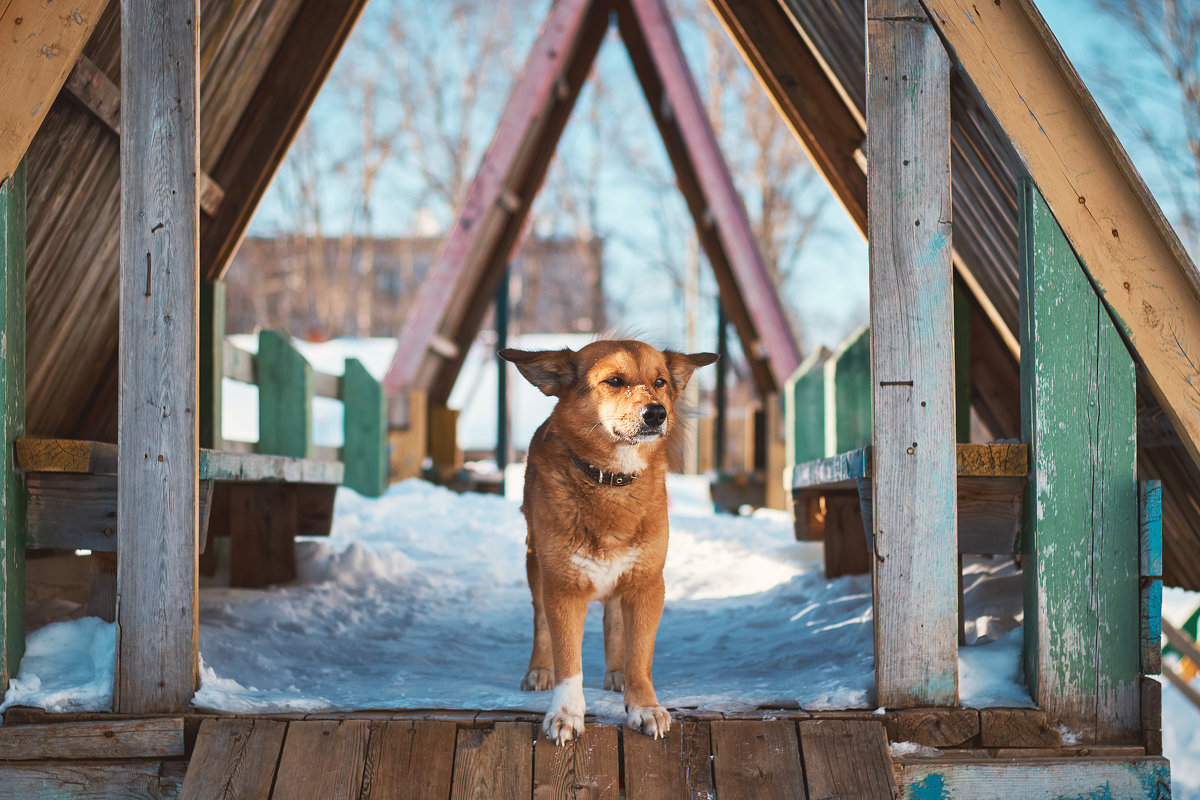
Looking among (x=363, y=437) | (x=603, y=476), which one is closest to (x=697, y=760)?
(x=603, y=476)

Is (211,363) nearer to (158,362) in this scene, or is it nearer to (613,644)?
(158,362)

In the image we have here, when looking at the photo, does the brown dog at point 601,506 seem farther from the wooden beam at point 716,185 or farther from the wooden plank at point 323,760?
the wooden beam at point 716,185

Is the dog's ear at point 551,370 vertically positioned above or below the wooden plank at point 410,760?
above

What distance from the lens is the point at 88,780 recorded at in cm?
280

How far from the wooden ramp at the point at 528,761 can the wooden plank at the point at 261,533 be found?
260cm

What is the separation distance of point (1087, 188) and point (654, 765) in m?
2.23

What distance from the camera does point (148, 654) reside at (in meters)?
2.84

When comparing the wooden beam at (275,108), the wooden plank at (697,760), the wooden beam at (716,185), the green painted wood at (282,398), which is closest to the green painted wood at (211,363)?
the wooden beam at (275,108)

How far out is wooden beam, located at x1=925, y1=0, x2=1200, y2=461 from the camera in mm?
2873

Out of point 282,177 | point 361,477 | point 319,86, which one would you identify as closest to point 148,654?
point 319,86

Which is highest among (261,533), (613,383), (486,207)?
(486,207)

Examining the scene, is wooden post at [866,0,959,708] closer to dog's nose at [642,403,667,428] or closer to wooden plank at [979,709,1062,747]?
wooden plank at [979,709,1062,747]

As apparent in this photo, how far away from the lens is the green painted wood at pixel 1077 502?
281 cm

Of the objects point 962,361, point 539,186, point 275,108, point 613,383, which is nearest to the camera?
point 613,383
